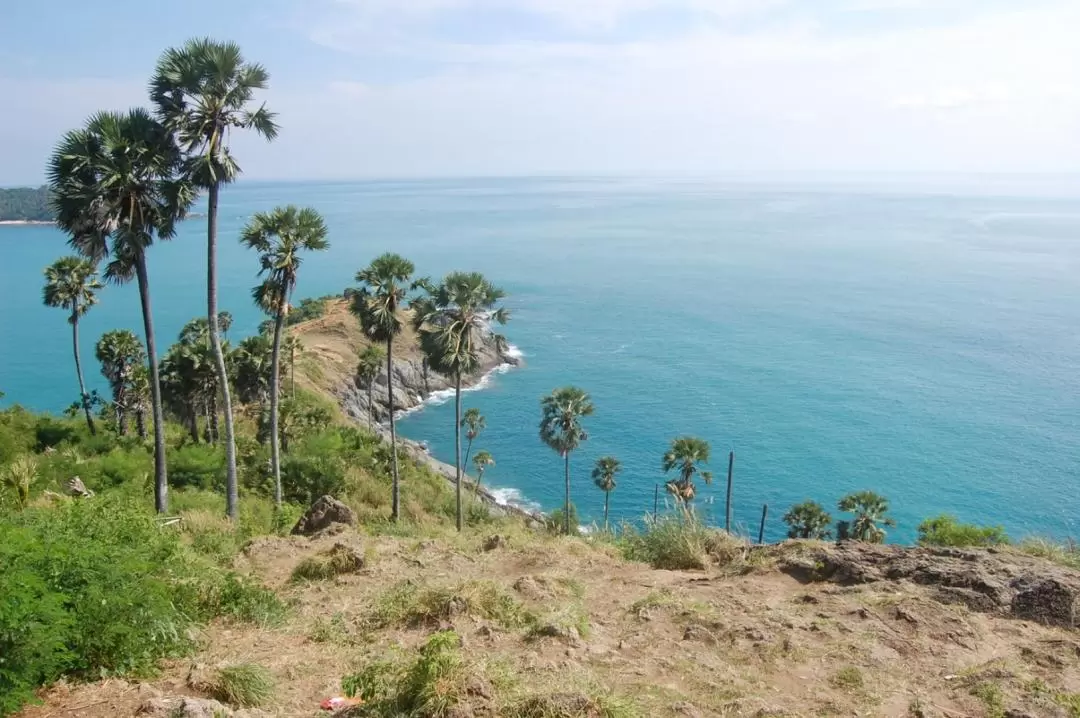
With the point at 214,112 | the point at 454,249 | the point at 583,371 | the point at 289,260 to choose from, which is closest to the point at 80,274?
the point at 289,260

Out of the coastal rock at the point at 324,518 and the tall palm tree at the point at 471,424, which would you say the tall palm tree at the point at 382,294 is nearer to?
the coastal rock at the point at 324,518

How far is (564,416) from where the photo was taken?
37750 millimetres

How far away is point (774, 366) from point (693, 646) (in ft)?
228

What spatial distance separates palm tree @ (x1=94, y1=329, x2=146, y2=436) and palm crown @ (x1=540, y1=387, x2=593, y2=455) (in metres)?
21.5

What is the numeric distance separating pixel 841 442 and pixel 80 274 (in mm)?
53689

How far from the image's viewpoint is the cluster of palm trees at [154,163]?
16500mm

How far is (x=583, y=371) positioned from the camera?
73625 millimetres

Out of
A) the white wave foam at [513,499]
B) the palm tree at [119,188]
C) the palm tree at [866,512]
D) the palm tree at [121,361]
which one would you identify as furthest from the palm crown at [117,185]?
the palm tree at [866,512]

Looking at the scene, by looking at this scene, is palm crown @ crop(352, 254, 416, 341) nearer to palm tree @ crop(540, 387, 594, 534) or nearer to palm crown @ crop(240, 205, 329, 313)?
palm crown @ crop(240, 205, 329, 313)

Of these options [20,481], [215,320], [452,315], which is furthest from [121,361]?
[215,320]

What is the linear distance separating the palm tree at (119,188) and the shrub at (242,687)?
11.9 meters

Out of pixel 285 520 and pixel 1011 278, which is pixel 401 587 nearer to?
pixel 285 520

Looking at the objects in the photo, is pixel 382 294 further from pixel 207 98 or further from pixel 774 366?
pixel 774 366

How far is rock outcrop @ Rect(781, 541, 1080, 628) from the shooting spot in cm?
941
